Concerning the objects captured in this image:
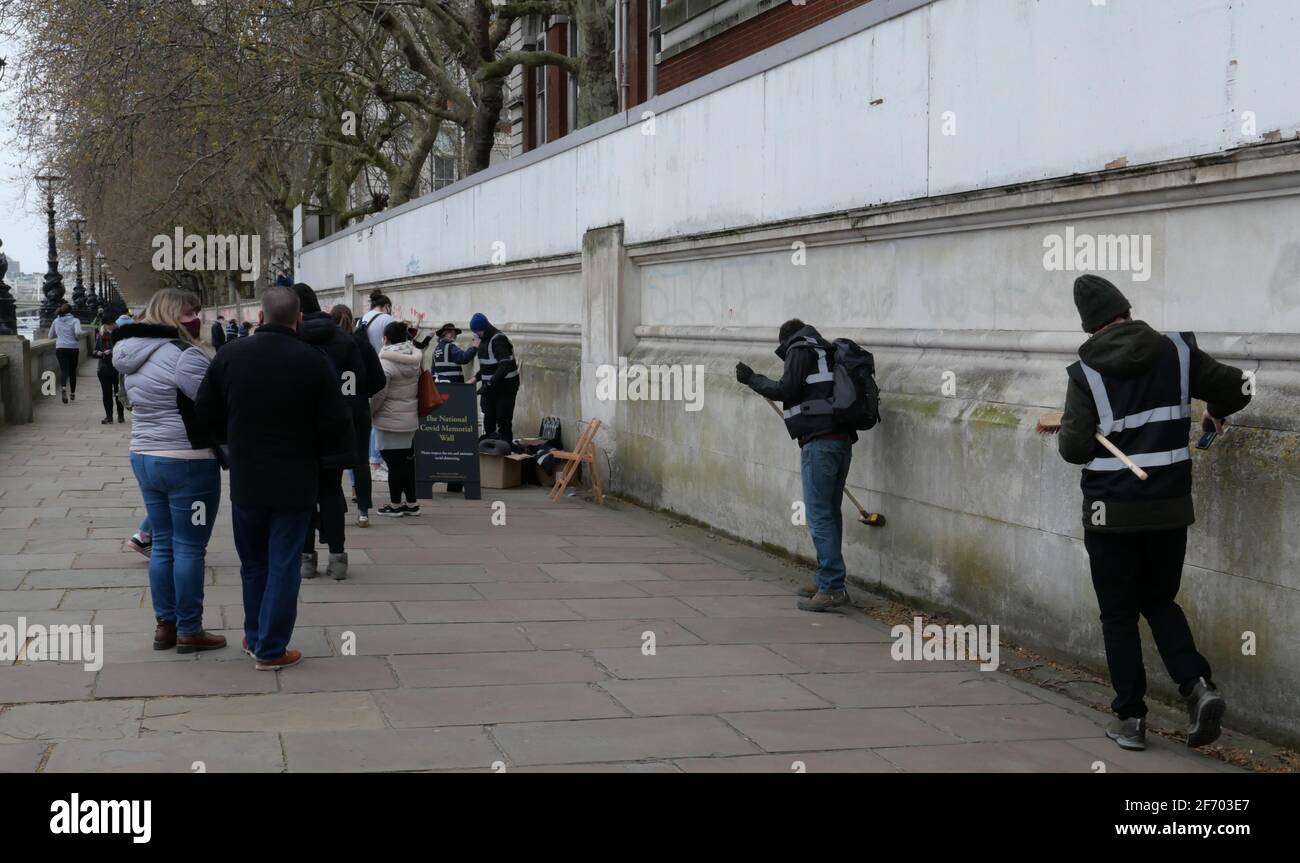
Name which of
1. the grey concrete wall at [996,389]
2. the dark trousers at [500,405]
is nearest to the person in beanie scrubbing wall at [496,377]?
the dark trousers at [500,405]

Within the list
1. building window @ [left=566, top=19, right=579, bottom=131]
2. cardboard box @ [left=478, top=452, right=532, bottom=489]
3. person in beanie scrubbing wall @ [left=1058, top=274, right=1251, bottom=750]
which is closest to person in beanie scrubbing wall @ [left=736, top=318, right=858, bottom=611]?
person in beanie scrubbing wall @ [left=1058, top=274, right=1251, bottom=750]

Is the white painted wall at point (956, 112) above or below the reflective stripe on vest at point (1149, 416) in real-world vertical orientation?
above

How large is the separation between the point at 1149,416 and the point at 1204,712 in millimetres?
1210

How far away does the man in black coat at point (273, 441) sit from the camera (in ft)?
22.0

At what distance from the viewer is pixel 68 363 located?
2652cm

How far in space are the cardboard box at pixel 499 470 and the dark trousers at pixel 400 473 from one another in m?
2.60

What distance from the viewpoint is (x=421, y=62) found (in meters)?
25.0

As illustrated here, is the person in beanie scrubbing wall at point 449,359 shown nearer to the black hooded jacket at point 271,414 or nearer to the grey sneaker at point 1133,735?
the black hooded jacket at point 271,414

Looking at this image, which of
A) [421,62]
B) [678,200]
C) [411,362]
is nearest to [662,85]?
[421,62]

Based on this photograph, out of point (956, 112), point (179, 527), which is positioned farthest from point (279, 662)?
point (956, 112)

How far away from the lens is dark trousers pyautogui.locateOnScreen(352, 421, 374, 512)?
10.7 meters

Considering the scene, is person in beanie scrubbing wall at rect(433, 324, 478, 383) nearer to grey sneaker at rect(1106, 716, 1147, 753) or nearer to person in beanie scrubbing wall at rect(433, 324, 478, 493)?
person in beanie scrubbing wall at rect(433, 324, 478, 493)

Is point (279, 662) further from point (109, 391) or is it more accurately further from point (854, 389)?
point (109, 391)

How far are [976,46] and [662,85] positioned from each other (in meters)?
16.4
